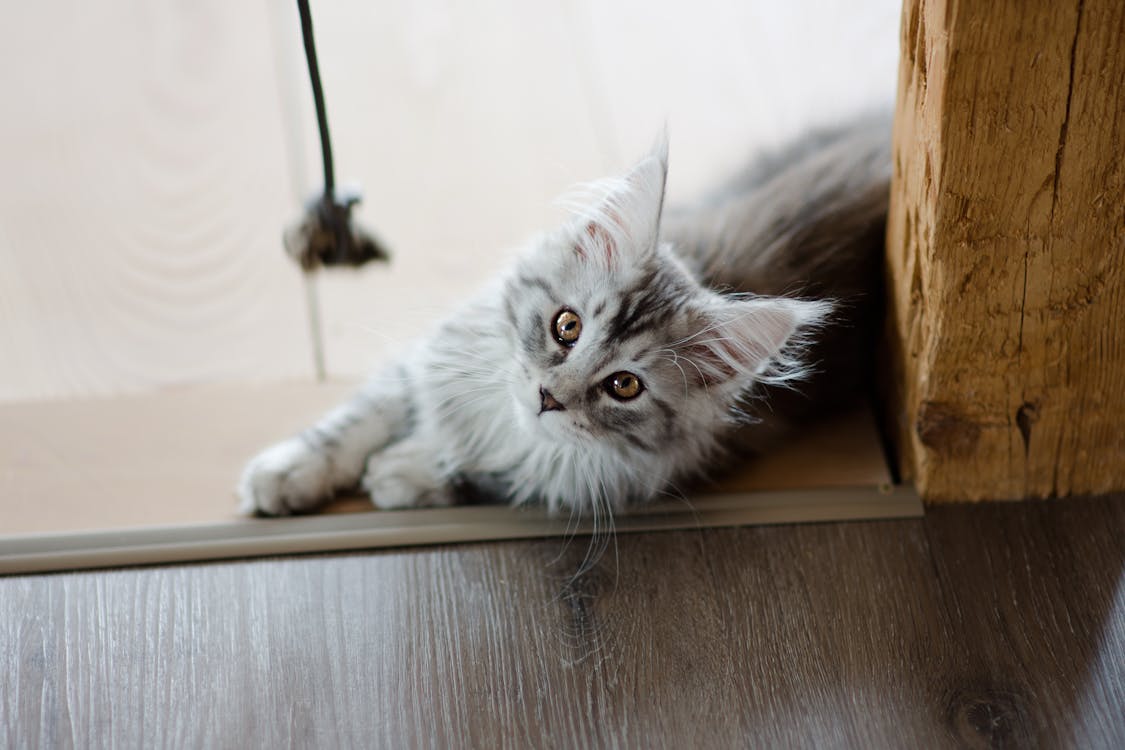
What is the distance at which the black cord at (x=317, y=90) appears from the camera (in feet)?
4.47

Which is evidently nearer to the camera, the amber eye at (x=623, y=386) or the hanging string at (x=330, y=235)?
the amber eye at (x=623, y=386)

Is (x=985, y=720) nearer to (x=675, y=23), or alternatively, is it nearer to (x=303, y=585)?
(x=303, y=585)

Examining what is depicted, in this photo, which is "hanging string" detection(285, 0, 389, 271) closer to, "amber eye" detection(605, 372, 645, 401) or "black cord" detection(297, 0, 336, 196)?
"black cord" detection(297, 0, 336, 196)

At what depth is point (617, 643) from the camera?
4.45 ft

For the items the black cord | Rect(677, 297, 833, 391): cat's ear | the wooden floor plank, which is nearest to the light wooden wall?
the black cord

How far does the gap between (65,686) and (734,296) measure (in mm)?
1000

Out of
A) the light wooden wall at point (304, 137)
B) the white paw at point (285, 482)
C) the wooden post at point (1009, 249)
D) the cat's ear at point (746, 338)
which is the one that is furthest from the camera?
the light wooden wall at point (304, 137)

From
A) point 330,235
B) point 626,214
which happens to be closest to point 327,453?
point 330,235

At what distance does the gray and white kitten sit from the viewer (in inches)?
51.5

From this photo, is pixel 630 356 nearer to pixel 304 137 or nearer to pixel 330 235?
pixel 330 235

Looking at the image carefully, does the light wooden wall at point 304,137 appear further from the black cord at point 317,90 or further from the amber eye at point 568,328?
the amber eye at point 568,328

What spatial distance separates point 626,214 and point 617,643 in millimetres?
566

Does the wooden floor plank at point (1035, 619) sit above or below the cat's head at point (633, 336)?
below

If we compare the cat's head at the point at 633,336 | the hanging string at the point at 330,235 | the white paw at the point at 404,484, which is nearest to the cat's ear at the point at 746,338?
the cat's head at the point at 633,336
